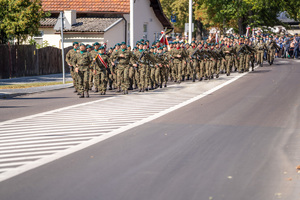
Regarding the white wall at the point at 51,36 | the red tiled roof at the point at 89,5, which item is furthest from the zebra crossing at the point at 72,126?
the white wall at the point at 51,36

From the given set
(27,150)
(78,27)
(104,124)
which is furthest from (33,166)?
(78,27)

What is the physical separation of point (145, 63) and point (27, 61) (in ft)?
38.0

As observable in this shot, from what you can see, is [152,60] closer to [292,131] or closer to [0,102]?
[0,102]

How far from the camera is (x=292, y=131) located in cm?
1253

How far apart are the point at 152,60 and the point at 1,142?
41.6ft

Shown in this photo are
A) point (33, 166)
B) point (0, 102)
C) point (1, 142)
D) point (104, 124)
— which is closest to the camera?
point (33, 166)

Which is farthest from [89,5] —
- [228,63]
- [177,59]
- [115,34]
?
[177,59]

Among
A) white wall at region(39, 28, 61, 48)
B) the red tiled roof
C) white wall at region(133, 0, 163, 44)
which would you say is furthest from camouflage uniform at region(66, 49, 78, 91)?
white wall at region(133, 0, 163, 44)

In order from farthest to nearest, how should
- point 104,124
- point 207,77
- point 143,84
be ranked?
point 207,77, point 143,84, point 104,124

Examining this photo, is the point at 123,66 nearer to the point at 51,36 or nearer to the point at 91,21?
the point at 91,21

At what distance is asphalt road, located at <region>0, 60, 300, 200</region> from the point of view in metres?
7.36

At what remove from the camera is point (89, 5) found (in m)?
45.8

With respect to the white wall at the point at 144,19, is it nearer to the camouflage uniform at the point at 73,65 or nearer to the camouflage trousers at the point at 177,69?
the camouflage trousers at the point at 177,69

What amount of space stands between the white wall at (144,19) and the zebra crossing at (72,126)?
27.6 m
